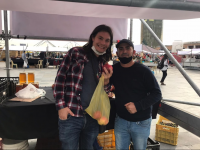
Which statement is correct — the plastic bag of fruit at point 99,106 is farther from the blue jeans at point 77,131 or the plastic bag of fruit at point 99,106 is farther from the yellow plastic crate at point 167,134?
the yellow plastic crate at point 167,134

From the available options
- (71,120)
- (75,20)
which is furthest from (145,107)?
(75,20)

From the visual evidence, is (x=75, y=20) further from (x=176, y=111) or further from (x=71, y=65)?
(x=176, y=111)

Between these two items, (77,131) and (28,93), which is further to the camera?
(28,93)

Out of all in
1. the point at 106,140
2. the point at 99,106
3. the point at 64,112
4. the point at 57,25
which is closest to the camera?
the point at 64,112

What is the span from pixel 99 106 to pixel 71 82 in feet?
1.23

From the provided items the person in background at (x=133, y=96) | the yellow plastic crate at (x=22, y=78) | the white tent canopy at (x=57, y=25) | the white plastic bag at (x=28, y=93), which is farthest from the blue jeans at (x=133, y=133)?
the white tent canopy at (x=57, y=25)

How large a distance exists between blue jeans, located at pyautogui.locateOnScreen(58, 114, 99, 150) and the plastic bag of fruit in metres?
0.10

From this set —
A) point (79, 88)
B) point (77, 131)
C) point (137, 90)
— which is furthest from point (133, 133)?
point (79, 88)

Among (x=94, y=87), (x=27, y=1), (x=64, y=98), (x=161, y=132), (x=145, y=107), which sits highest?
(x=27, y=1)

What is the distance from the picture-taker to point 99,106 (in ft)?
5.04

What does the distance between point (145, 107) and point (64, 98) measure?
84cm

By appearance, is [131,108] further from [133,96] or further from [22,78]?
[22,78]

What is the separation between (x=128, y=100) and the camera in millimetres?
1670

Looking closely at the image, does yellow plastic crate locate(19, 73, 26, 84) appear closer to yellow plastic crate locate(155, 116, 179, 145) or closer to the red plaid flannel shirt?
the red plaid flannel shirt
